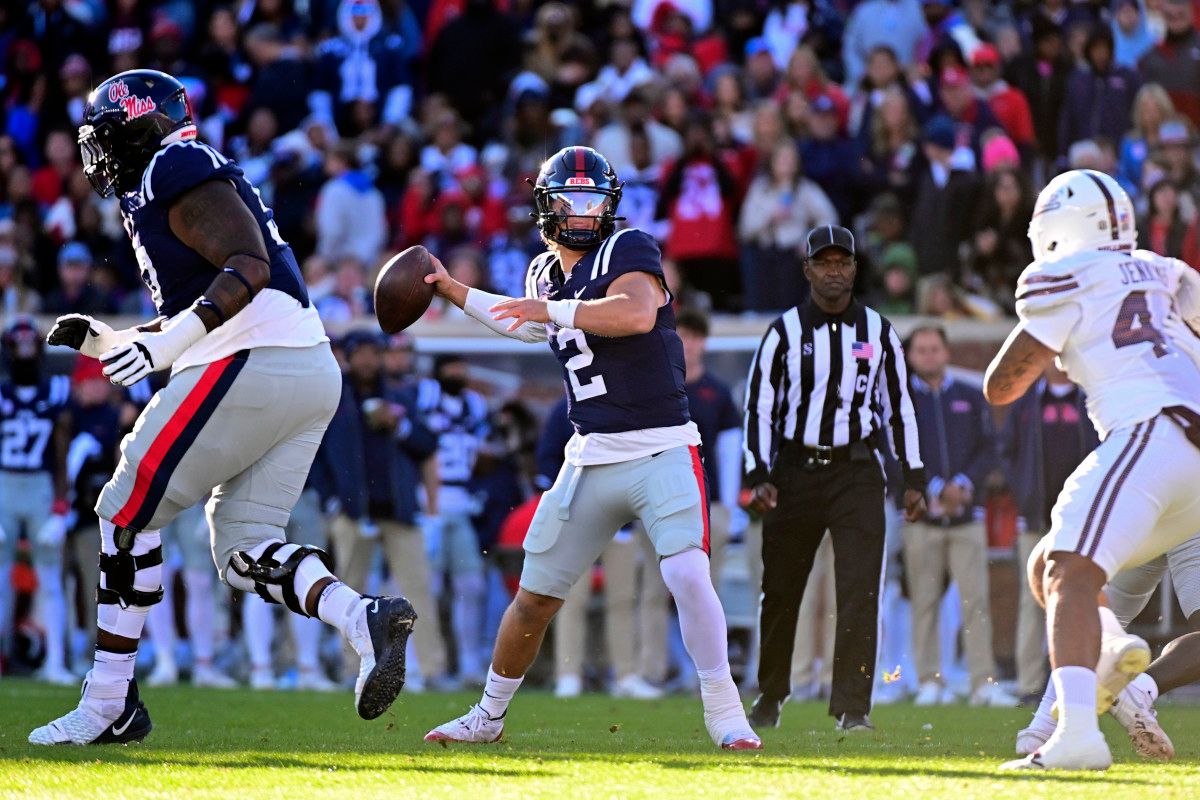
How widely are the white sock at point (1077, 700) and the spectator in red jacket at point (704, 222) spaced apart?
742 cm

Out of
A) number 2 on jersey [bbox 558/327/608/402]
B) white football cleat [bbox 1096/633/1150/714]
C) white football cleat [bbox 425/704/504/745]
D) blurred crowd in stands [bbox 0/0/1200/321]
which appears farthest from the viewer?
blurred crowd in stands [bbox 0/0/1200/321]

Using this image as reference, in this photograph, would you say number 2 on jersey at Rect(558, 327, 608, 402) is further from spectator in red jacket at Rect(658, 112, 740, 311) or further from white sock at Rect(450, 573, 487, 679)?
spectator in red jacket at Rect(658, 112, 740, 311)

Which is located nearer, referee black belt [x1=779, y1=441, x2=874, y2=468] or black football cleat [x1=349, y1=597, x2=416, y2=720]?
black football cleat [x1=349, y1=597, x2=416, y2=720]

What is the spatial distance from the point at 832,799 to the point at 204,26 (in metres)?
12.6

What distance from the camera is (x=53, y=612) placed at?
34.4ft

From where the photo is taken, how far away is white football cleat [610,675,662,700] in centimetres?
969

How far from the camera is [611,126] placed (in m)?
12.5

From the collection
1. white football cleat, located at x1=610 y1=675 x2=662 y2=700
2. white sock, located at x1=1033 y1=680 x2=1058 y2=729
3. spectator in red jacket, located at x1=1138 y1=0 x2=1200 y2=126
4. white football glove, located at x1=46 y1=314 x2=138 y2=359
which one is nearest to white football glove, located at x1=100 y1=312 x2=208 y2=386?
white football glove, located at x1=46 y1=314 x2=138 y2=359

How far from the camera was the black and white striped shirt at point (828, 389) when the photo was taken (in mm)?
7336

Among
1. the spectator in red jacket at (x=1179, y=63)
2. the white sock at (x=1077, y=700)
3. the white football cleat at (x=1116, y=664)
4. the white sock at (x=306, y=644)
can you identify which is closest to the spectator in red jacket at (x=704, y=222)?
the spectator in red jacket at (x=1179, y=63)

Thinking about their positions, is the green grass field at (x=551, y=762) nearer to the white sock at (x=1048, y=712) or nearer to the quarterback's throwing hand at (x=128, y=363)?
the white sock at (x=1048, y=712)

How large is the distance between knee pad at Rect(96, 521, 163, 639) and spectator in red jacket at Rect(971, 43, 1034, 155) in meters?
7.85

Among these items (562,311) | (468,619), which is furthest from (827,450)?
(468,619)

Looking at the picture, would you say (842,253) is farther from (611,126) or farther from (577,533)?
(611,126)
